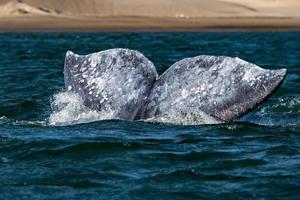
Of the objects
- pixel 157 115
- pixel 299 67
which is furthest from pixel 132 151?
pixel 299 67

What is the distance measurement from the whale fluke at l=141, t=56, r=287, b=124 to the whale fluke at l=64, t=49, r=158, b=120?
0.17 metres

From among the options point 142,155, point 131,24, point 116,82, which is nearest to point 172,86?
point 116,82

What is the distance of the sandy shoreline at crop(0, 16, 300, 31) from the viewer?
55.2 meters

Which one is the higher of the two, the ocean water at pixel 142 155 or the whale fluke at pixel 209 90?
the whale fluke at pixel 209 90

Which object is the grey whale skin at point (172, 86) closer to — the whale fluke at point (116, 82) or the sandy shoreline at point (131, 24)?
the whale fluke at point (116, 82)

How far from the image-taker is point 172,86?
12.1m

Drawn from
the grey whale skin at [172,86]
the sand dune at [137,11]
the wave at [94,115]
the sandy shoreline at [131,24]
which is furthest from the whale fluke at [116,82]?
the sand dune at [137,11]

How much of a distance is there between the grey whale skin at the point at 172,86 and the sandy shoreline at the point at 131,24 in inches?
1602

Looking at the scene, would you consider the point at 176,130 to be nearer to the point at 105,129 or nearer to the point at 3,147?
the point at 105,129

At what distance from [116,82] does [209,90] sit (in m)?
1.25

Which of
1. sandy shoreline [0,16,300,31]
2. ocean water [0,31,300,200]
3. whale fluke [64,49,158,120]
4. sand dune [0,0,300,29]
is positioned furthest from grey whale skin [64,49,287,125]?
sand dune [0,0,300,29]

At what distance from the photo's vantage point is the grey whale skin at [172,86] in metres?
11.7

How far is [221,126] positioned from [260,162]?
1.76 m

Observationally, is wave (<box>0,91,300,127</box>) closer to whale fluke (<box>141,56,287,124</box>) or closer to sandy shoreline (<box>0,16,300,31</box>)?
whale fluke (<box>141,56,287,124</box>)
